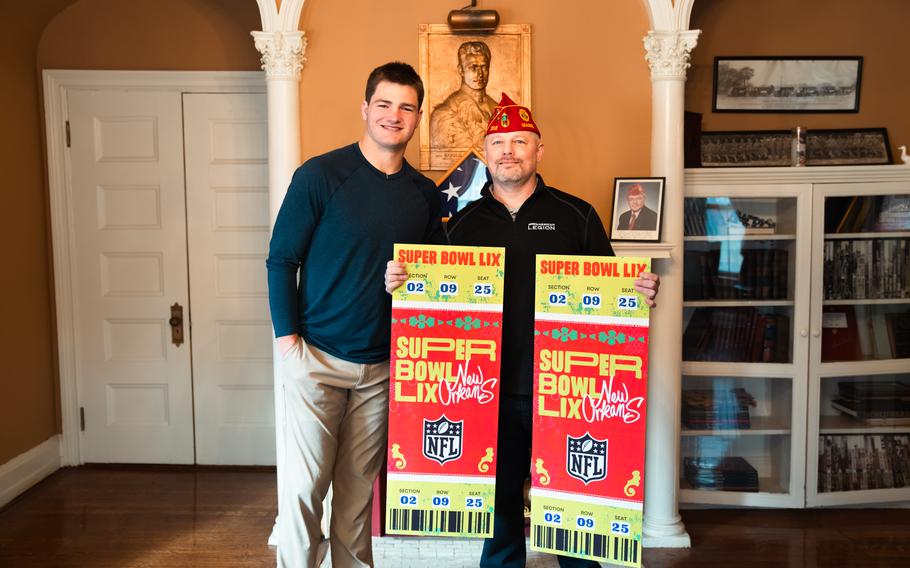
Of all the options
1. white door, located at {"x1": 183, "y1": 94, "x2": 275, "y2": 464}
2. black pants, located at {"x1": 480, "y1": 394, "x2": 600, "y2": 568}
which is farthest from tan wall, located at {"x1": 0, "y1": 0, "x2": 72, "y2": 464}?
black pants, located at {"x1": 480, "y1": 394, "x2": 600, "y2": 568}

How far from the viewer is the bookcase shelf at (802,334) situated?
11.2ft

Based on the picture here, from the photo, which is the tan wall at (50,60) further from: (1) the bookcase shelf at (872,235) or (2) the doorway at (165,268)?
(1) the bookcase shelf at (872,235)

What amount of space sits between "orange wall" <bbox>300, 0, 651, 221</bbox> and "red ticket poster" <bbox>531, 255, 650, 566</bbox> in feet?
3.73

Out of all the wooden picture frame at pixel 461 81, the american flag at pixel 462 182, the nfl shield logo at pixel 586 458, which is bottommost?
the nfl shield logo at pixel 586 458

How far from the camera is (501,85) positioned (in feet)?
10.5

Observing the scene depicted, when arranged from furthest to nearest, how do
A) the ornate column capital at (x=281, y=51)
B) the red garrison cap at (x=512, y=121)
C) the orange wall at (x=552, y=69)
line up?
the orange wall at (x=552, y=69) < the ornate column capital at (x=281, y=51) < the red garrison cap at (x=512, y=121)

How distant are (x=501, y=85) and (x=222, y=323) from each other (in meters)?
2.07

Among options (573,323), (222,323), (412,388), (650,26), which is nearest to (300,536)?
(412,388)

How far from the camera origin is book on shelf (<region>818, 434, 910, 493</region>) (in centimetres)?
357

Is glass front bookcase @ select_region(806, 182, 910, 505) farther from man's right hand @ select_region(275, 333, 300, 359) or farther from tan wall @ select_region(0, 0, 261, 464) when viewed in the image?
tan wall @ select_region(0, 0, 261, 464)

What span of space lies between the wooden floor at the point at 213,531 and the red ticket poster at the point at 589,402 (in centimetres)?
101

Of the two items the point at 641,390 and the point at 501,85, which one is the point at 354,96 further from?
the point at 641,390

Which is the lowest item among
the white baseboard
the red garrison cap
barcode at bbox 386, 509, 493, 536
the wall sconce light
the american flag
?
the white baseboard

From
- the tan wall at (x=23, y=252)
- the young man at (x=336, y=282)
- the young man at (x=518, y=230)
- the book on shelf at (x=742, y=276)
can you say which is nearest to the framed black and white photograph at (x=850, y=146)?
the book on shelf at (x=742, y=276)
